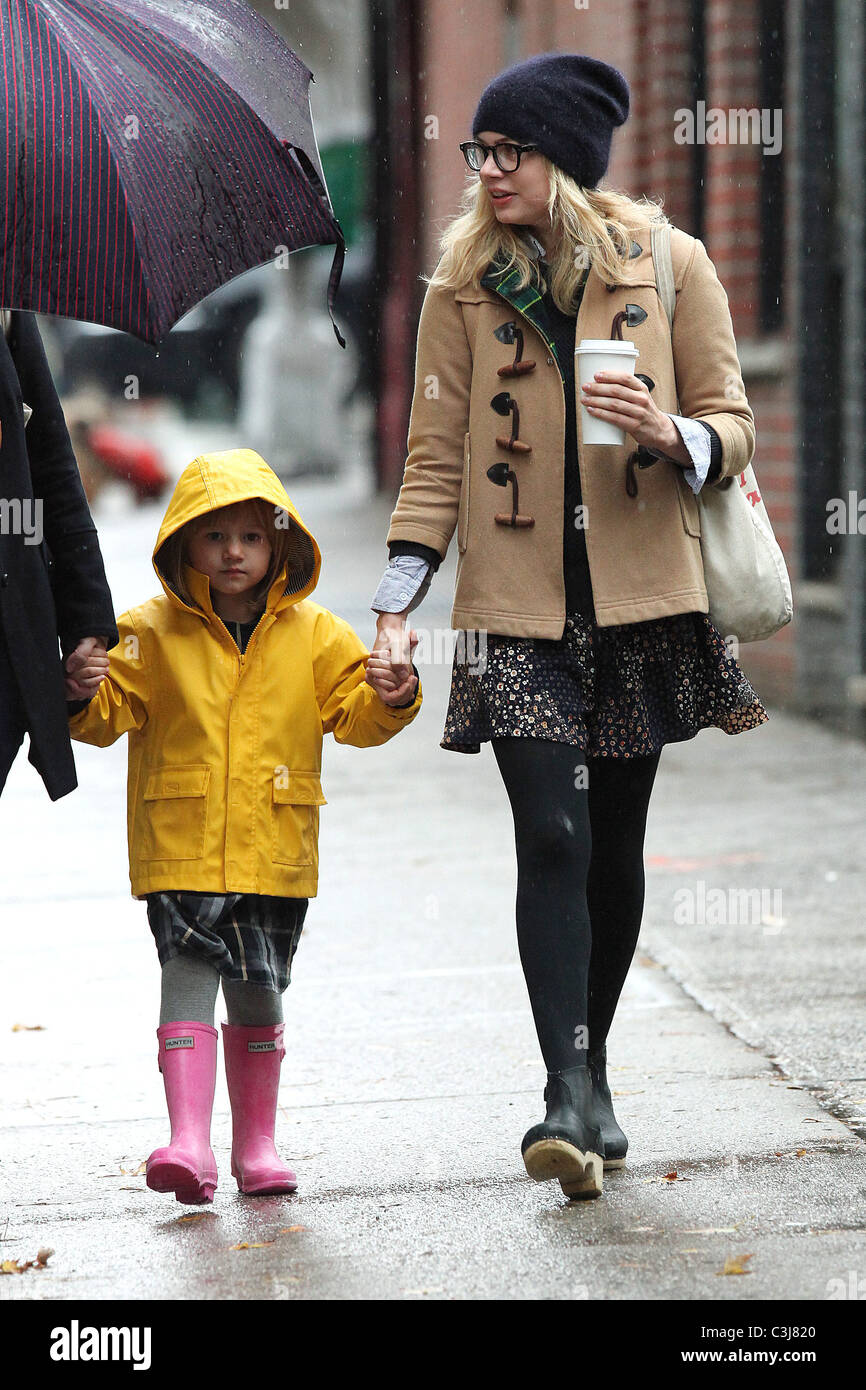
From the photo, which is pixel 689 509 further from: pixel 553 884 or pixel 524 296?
pixel 553 884

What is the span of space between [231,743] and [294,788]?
0.48 feet

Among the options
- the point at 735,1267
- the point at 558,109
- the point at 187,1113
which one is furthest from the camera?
the point at 558,109

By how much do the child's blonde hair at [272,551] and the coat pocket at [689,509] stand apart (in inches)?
28.4

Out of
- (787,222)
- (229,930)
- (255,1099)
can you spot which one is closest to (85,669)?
(229,930)

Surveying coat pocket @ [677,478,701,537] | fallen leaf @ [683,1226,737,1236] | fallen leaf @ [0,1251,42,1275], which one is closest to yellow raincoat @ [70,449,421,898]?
coat pocket @ [677,478,701,537]

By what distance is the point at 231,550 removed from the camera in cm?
384

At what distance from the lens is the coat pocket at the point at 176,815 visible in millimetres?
3748

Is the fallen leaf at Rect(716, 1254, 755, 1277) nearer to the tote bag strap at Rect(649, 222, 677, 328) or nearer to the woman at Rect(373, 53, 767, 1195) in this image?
the woman at Rect(373, 53, 767, 1195)

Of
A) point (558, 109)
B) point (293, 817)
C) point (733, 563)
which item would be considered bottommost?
point (293, 817)

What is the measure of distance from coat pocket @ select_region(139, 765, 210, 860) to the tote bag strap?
123 cm

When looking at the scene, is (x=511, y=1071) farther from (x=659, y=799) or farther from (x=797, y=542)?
(x=797, y=542)

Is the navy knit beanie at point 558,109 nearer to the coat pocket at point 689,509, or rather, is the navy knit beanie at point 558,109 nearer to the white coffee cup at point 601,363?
the white coffee cup at point 601,363

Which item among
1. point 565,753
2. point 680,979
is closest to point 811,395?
point 680,979

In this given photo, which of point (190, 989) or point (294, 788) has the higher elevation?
point (294, 788)
